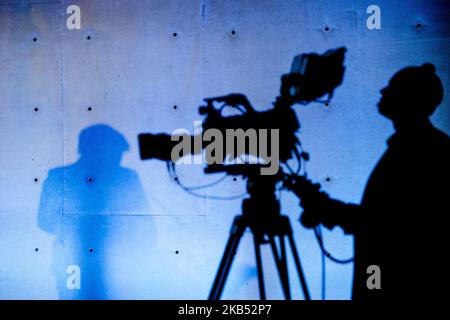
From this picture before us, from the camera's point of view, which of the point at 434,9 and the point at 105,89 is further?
the point at 105,89

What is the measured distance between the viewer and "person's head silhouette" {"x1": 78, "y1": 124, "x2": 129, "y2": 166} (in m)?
1.88

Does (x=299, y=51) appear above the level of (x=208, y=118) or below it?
above

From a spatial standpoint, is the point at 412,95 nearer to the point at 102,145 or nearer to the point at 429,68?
the point at 429,68

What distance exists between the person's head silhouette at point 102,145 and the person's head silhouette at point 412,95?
1527 mm

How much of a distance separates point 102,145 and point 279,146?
3.42 ft

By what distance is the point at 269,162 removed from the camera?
1765 mm

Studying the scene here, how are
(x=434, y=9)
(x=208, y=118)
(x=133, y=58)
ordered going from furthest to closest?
(x=133, y=58) < (x=434, y=9) < (x=208, y=118)

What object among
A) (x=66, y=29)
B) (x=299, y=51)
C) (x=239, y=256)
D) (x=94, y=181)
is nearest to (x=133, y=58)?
(x=66, y=29)

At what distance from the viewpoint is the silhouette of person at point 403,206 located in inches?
66.4

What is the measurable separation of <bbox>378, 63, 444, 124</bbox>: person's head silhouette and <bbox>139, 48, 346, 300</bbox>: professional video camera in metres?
0.30

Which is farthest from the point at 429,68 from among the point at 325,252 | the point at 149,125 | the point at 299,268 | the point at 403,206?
the point at 149,125
